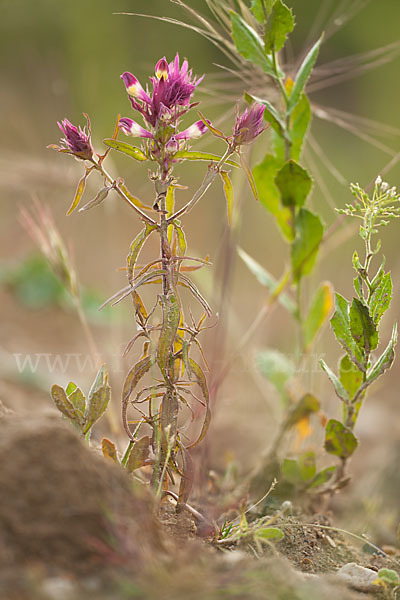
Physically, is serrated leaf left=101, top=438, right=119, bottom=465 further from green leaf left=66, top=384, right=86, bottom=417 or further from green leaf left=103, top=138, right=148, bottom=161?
green leaf left=103, top=138, right=148, bottom=161

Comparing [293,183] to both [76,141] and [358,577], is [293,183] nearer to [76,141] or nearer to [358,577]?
[76,141]

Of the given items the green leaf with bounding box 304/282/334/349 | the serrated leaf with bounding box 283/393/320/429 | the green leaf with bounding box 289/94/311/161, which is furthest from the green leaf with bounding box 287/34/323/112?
the serrated leaf with bounding box 283/393/320/429

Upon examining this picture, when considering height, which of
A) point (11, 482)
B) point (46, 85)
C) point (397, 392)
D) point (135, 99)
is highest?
point (46, 85)

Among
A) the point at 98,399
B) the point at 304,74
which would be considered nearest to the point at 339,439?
the point at 98,399

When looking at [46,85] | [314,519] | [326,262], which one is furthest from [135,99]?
[326,262]

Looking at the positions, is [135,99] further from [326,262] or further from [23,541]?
[326,262]

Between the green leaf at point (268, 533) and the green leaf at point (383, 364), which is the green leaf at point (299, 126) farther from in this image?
the green leaf at point (268, 533)

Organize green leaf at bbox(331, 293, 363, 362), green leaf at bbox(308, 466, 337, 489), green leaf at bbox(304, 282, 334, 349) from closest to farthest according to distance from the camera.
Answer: green leaf at bbox(331, 293, 363, 362) < green leaf at bbox(308, 466, 337, 489) < green leaf at bbox(304, 282, 334, 349)

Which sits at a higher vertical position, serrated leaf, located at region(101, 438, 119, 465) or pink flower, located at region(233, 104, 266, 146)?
pink flower, located at region(233, 104, 266, 146)
